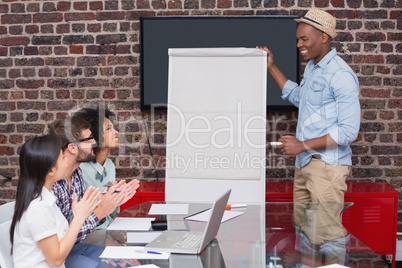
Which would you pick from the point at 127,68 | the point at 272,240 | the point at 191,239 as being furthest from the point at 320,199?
the point at 127,68

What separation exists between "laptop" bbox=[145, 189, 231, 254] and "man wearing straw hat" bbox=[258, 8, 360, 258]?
1.10m

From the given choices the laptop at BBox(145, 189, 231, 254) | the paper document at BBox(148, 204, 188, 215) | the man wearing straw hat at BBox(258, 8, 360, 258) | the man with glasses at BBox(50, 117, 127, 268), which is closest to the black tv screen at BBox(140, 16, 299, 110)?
the man wearing straw hat at BBox(258, 8, 360, 258)

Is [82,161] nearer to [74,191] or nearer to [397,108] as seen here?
[74,191]

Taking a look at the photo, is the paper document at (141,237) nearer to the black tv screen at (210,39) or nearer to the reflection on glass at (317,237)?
the reflection on glass at (317,237)

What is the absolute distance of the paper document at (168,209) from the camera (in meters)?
2.32

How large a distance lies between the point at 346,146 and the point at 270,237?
43.0 inches

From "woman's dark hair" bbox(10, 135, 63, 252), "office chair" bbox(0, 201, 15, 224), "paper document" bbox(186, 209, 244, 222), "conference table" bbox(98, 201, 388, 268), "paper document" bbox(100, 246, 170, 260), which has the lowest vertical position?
"paper document" bbox(100, 246, 170, 260)

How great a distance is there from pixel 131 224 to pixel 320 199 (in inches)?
47.9

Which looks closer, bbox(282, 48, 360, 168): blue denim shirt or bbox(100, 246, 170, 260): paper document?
bbox(100, 246, 170, 260): paper document

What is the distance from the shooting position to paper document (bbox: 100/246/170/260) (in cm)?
171

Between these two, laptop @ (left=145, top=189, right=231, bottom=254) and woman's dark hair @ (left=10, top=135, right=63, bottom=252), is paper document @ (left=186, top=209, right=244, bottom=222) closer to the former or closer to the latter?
laptop @ (left=145, top=189, right=231, bottom=254)

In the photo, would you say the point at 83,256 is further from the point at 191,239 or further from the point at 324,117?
the point at 324,117

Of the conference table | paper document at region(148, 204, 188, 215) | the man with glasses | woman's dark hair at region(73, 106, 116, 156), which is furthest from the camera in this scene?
woman's dark hair at region(73, 106, 116, 156)

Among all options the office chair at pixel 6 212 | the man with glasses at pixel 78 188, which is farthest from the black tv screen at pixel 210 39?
the office chair at pixel 6 212
